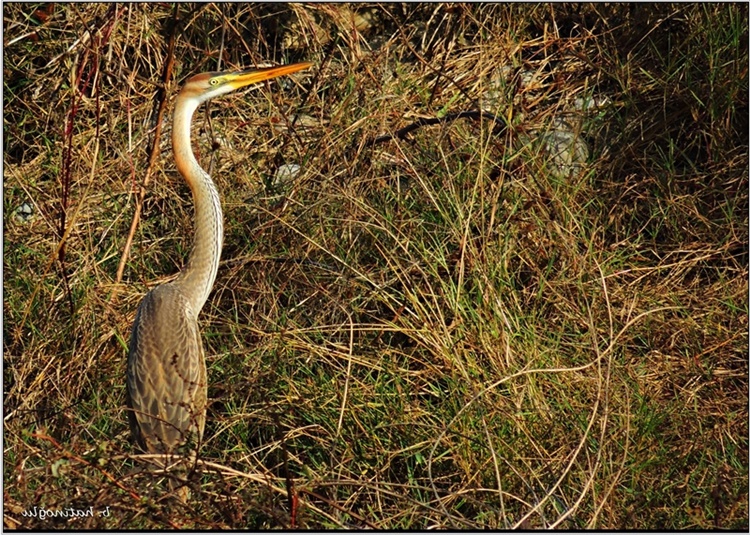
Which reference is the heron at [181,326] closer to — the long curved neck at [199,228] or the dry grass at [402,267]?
the long curved neck at [199,228]

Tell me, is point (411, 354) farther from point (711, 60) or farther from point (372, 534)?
point (711, 60)

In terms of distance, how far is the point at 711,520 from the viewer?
136 inches

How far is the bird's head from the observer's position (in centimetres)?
459

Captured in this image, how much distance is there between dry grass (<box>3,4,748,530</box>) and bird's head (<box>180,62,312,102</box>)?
0.52 meters

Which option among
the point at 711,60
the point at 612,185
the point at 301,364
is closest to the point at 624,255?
the point at 612,185

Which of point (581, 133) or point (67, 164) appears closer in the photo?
point (67, 164)

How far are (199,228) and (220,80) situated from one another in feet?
2.31

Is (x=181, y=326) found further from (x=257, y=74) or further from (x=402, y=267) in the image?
(x=257, y=74)

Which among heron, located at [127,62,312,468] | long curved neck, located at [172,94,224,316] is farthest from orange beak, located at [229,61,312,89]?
long curved neck, located at [172,94,224,316]

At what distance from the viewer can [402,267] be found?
14.8 ft

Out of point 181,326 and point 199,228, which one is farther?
point 199,228

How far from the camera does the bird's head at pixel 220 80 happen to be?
→ 15.0ft

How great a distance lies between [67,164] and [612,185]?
2.61m

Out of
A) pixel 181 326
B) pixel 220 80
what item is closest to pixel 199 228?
pixel 181 326
